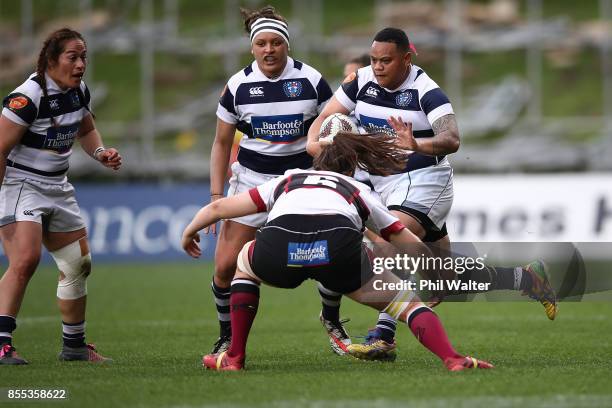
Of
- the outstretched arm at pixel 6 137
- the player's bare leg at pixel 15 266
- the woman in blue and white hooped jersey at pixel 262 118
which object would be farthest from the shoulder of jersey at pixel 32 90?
the woman in blue and white hooped jersey at pixel 262 118

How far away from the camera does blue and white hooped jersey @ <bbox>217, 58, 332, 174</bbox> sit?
7984 millimetres

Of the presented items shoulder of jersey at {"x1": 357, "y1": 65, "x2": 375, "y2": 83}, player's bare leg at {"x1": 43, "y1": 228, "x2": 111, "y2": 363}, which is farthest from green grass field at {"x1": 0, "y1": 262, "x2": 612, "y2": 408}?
shoulder of jersey at {"x1": 357, "y1": 65, "x2": 375, "y2": 83}

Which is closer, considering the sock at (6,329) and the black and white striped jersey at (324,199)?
the black and white striped jersey at (324,199)

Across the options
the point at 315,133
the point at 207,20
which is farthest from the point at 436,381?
the point at 207,20

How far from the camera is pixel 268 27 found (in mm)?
7859

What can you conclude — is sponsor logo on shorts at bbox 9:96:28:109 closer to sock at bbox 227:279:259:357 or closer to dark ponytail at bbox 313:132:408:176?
sock at bbox 227:279:259:357

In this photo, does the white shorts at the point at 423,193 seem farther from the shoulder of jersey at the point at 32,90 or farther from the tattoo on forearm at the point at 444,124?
the shoulder of jersey at the point at 32,90

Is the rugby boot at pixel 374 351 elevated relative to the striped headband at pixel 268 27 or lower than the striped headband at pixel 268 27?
lower

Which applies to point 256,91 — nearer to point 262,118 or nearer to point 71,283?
point 262,118

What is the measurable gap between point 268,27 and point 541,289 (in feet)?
9.02

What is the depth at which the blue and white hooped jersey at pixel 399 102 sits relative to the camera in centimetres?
759

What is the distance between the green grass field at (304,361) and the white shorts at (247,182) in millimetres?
984

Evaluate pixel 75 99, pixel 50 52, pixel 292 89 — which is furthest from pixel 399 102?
pixel 50 52

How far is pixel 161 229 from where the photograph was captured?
1944cm
